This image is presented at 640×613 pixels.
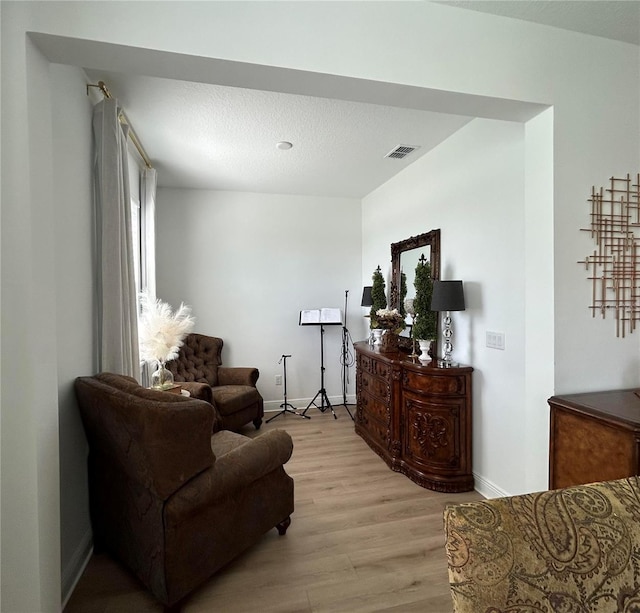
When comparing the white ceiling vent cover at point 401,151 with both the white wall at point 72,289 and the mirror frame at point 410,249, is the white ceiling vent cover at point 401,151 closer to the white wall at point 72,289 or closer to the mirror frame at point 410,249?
the mirror frame at point 410,249

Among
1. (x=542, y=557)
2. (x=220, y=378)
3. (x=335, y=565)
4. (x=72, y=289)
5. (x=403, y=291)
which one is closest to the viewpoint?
(x=542, y=557)

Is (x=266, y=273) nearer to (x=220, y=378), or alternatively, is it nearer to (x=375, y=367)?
(x=220, y=378)

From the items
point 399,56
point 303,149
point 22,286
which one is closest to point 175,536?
point 22,286

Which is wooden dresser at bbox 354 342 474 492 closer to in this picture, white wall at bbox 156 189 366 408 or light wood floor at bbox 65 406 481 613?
light wood floor at bbox 65 406 481 613

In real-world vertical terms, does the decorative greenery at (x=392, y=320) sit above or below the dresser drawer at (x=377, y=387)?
above

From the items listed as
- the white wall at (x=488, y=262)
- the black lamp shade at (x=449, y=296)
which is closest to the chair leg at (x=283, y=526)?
the white wall at (x=488, y=262)

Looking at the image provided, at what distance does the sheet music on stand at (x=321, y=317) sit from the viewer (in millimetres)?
4406

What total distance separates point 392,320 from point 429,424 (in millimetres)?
1119

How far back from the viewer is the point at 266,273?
4648mm

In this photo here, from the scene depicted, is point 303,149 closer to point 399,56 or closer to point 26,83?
point 399,56

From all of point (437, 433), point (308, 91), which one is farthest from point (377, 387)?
point (308, 91)

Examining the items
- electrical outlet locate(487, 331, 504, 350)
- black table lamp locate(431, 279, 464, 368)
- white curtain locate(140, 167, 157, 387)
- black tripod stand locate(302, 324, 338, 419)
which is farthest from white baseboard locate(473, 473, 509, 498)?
white curtain locate(140, 167, 157, 387)

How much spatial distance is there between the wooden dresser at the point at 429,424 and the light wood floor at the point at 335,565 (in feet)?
0.42

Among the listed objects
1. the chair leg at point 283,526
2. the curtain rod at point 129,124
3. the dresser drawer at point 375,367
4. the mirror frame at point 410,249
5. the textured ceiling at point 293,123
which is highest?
the textured ceiling at point 293,123
